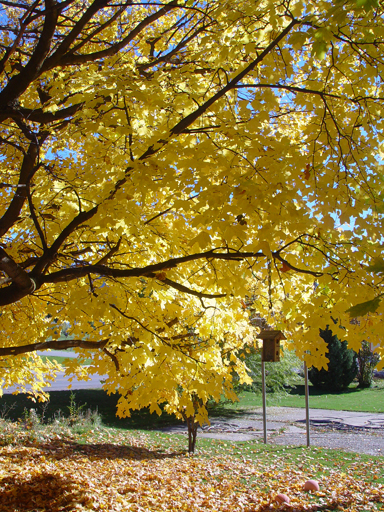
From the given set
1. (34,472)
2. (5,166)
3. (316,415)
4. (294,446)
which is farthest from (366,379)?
(5,166)

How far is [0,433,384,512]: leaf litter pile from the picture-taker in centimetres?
476

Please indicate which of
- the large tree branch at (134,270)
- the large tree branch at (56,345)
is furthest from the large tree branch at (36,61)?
the large tree branch at (56,345)

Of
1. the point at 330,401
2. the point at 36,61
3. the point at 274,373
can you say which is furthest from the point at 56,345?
the point at 330,401

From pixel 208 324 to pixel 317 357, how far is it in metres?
1.33

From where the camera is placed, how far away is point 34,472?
559cm

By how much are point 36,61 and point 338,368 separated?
72.0 feet

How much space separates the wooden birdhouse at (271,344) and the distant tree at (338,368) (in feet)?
49.0

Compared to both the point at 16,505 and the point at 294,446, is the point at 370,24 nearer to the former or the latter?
the point at 16,505

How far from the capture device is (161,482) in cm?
604

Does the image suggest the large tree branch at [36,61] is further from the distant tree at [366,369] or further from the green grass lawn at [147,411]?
the distant tree at [366,369]

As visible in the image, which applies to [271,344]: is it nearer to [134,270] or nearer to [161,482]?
[161,482]

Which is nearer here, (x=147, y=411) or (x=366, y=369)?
(x=147, y=411)

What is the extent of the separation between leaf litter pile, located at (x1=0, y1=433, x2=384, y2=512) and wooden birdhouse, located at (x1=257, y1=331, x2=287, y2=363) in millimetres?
1958

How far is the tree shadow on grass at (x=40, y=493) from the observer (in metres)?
4.34
